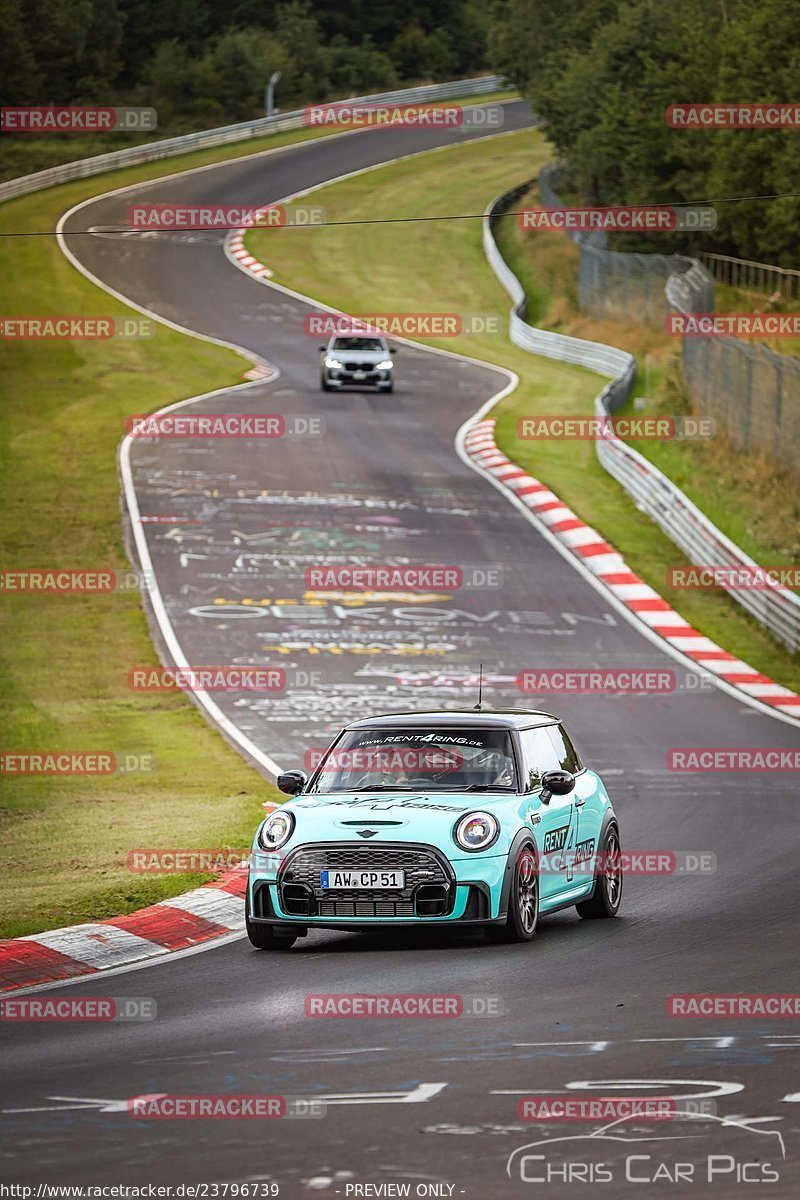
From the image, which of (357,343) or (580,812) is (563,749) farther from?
(357,343)

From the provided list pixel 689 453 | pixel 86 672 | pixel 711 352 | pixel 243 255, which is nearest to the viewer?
pixel 86 672

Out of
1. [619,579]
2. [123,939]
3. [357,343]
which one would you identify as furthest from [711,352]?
[123,939]

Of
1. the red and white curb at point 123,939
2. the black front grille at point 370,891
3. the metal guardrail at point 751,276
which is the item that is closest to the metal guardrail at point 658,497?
the metal guardrail at point 751,276

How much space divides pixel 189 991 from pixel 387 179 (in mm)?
75947

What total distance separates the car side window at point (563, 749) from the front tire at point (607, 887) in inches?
19.4

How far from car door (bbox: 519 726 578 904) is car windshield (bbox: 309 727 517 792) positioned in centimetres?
17

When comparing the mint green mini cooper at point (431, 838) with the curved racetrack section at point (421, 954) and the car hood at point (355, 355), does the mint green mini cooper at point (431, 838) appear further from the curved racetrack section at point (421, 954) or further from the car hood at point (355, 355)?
the car hood at point (355, 355)

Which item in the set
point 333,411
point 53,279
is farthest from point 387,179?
point 333,411

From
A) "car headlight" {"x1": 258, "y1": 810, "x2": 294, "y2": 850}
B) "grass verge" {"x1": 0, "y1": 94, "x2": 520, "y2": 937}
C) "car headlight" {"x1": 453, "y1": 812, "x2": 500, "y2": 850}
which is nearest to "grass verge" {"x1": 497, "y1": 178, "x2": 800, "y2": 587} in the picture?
"grass verge" {"x1": 0, "y1": 94, "x2": 520, "y2": 937}

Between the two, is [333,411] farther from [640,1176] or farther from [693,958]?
[640,1176]

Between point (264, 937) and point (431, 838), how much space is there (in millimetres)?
1199

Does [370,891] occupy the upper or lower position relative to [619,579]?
upper

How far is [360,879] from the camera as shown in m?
11.4

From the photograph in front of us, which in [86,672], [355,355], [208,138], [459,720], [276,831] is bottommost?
[86,672]
